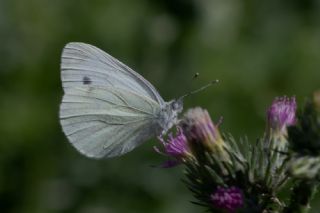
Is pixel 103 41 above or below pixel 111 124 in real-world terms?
above

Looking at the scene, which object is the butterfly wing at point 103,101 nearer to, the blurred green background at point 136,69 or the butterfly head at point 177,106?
the butterfly head at point 177,106

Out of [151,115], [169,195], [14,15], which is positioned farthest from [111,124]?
[14,15]

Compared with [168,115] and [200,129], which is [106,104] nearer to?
[168,115]

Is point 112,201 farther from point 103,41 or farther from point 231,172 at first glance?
point 231,172

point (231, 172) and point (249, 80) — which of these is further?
point (249, 80)

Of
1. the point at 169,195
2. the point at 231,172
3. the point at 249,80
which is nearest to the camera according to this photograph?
the point at 231,172

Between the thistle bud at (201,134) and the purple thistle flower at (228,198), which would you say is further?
the thistle bud at (201,134)

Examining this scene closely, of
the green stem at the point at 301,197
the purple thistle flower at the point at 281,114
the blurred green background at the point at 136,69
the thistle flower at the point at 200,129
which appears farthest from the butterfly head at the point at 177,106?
the blurred green background at the point at 136,69
